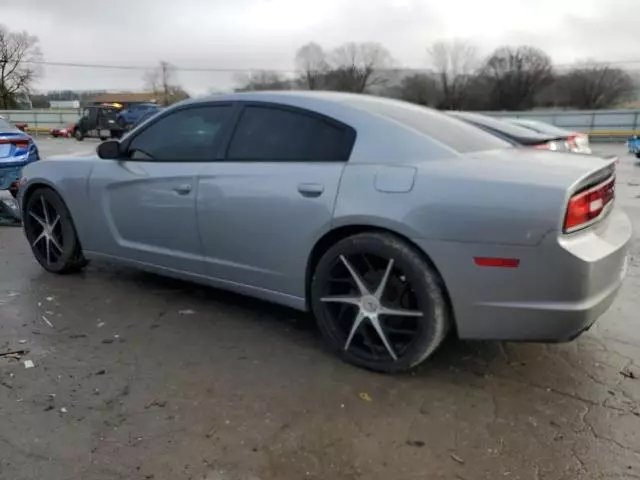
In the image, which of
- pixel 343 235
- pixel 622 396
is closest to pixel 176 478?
pixel 343 235

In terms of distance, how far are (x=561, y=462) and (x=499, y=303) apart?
75 centimetres

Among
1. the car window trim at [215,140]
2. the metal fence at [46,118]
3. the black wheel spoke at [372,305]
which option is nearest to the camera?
the black wheel spoke at [372,305]

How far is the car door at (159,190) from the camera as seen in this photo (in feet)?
12.8

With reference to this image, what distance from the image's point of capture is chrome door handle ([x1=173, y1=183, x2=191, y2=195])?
3855 mm

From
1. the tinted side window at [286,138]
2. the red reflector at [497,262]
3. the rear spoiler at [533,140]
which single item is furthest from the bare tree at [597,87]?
the red reflector at [497,262]

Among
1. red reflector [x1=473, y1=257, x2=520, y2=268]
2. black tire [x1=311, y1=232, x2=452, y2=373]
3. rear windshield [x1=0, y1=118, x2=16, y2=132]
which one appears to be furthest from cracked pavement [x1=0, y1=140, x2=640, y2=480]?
rear windshield [x1=0, y1=118, x2=16, y2=132]

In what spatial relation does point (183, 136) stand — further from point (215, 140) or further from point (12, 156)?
point (12, 156)

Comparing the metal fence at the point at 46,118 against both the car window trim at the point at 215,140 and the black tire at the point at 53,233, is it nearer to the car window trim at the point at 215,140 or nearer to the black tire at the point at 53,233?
the black tire at the point at 53,233

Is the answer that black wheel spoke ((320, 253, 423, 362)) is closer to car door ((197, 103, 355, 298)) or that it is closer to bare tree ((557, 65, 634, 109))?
car door ((197, 103, 355, 298))

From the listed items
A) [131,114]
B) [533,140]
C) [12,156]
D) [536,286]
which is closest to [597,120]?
[131,114]

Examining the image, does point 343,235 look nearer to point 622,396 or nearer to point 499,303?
point 499,303

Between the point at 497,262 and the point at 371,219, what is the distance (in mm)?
670

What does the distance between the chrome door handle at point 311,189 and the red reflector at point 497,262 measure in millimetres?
939

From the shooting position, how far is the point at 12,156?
305 inches
